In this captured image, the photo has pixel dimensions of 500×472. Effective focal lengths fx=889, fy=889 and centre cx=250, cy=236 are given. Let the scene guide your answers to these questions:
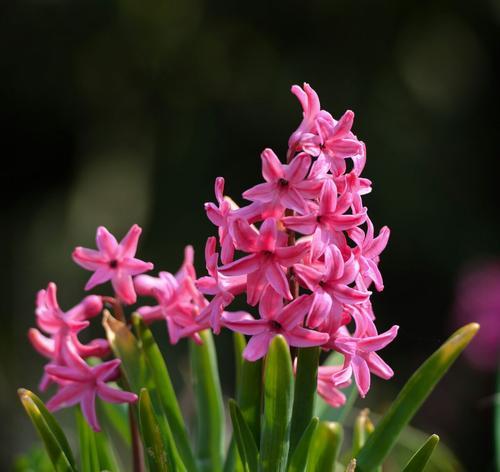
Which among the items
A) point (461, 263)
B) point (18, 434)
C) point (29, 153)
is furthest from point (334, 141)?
point (29, 153)

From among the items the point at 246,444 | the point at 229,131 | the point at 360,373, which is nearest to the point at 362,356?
the point at 360,373

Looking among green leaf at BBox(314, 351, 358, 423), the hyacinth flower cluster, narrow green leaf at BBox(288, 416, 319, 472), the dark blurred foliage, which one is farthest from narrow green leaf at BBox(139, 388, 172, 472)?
the dark blurred foliage

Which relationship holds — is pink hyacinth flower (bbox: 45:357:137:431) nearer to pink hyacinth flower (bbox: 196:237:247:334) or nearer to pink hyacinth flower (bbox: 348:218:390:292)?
pink hyacinth flower (bbox: 196:237:247:334)

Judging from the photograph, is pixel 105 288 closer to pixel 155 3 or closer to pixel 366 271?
pixel 155 3

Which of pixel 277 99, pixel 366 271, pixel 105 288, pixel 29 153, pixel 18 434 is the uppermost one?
pixel 366 271

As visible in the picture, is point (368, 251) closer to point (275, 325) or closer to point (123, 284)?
point (275, 325)

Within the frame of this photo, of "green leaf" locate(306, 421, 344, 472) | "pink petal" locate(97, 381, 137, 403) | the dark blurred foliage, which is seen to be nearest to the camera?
"green leaf" locate(306, 421, 344, 472)

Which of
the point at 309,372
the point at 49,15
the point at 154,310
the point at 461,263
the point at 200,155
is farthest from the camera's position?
the point at 49,15
